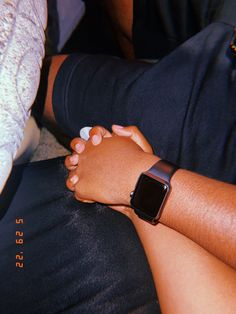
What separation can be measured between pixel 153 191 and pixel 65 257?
0.82 ft

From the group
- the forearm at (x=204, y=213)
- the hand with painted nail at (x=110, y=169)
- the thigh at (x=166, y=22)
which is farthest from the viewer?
the thigh at (x=166, y=22)

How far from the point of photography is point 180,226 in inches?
25.8

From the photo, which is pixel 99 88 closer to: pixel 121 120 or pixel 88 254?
pixel 121 120

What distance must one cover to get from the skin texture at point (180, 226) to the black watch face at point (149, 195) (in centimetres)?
2

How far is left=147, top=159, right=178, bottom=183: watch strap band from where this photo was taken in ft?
2.23

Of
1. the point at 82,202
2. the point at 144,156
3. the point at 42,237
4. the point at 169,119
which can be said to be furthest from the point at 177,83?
the point at 42,237

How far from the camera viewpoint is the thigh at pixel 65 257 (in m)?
0.74

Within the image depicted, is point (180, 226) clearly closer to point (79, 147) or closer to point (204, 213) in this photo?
point (204, 213)

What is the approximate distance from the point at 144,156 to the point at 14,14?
0.35 meters

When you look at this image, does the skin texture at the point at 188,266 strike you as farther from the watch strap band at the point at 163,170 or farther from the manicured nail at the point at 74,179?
the manicured nail at the point at 74,179

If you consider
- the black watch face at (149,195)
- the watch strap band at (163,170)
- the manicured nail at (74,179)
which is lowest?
the manicured nail at (74,179)
